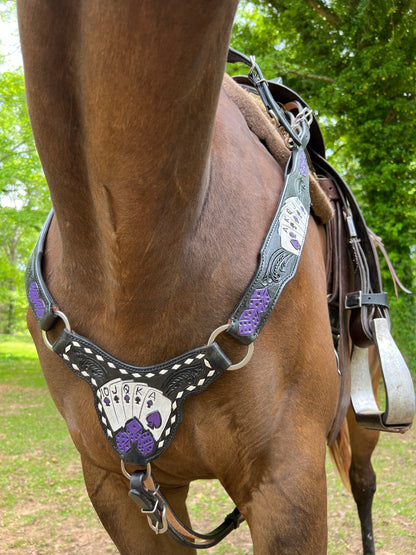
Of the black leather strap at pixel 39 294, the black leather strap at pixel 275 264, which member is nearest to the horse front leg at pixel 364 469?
the black leather strap at pixel 275 264

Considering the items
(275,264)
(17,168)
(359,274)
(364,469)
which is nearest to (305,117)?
(359,274)

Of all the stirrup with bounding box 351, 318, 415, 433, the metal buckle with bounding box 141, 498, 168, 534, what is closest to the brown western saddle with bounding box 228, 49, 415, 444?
the stirrup with bounding box 351, 318, 415, 433

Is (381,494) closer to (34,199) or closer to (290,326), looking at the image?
(290,326)

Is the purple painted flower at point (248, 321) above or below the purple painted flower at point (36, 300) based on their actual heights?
above

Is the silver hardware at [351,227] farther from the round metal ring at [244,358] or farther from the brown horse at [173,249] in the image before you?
the round metal ring at [244,358]

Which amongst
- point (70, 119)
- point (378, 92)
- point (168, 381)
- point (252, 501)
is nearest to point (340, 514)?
point (252, 501)

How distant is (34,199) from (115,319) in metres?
9.66

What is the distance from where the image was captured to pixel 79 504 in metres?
4.67

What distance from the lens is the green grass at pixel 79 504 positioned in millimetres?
3846

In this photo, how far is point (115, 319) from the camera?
1040mm

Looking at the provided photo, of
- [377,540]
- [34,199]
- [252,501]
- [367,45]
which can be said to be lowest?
[377,540]

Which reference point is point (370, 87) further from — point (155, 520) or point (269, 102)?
point (155, 520)

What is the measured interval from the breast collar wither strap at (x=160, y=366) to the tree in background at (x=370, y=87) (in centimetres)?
792

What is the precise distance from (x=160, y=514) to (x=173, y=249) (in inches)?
28.3
